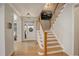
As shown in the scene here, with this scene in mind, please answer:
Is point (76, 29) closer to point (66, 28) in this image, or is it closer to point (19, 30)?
point (66, 28)

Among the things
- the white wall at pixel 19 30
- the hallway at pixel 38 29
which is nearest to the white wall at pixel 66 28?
the hallway at pixel 38 29

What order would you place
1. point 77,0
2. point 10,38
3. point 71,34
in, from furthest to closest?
point 10,38
point 71,34
point 77,0

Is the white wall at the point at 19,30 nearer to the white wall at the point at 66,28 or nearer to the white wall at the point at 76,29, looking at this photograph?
the white wall at the point at 66,28

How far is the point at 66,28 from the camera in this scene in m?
1.85

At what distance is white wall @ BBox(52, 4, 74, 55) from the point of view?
175cm

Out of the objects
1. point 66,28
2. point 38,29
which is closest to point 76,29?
point 66,28

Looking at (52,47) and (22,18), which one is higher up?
(22,18)

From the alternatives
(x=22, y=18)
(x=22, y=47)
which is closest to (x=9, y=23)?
(x=22, y=18)

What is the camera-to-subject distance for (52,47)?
1.95 m

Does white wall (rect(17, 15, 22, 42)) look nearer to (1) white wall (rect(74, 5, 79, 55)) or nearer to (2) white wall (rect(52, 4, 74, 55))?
(2) white wall (rect(52, 4, 74, 55))

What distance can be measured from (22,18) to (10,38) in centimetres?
36

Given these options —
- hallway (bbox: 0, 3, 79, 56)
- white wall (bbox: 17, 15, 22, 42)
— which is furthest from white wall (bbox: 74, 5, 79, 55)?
white wall (bbox: 17, 15, 22, 42)

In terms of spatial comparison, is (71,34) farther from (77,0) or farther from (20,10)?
(20,10)

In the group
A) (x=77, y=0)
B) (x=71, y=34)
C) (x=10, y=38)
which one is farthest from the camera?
(x=10, y=38)
